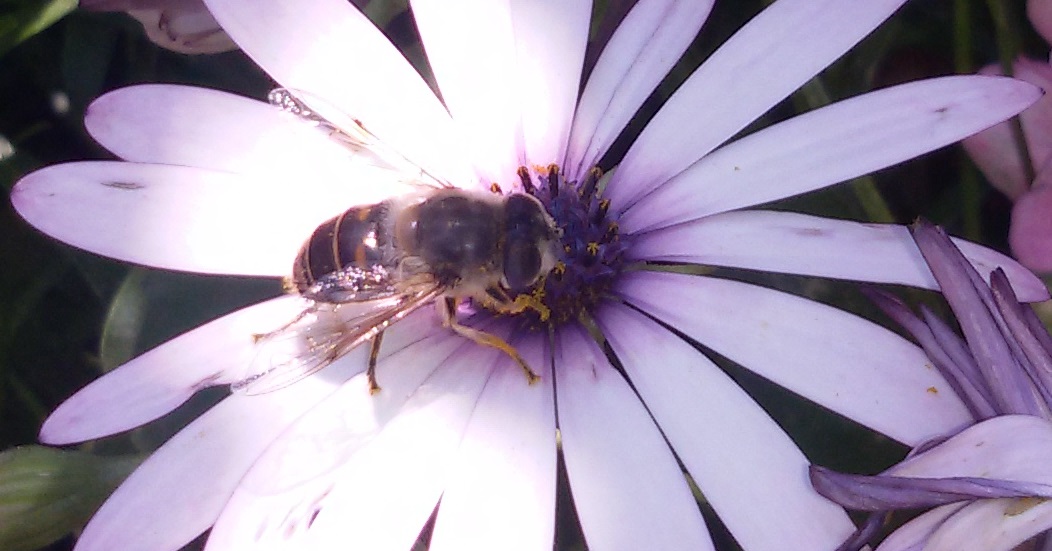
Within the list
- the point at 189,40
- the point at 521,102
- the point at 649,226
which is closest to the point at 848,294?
the point at 649,226

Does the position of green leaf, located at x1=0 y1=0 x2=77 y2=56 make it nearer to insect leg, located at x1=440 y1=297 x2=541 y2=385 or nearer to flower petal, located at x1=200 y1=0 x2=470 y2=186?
flower petal, located at x1=200 y1=0 x2=470 y2=186

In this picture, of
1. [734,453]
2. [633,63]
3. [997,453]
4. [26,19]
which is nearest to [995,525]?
[997,453]

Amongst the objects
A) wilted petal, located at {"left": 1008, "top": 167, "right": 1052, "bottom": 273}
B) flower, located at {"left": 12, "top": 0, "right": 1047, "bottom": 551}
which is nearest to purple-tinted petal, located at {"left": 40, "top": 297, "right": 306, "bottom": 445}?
flower, located at {"left": 12, "top": 0, "right": 1047, "bottom": 551}

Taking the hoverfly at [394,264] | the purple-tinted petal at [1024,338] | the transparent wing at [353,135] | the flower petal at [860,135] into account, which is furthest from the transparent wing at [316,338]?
the purple-tinted petal at [1024,338]

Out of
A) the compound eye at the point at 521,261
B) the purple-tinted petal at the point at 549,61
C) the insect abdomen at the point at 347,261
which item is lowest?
the compound eye at the point at 521,261

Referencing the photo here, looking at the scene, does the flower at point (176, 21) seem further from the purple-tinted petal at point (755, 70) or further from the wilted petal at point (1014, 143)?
the wilted petal at point (1014, 143)

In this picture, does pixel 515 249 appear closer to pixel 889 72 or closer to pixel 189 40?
pixel 189 40
